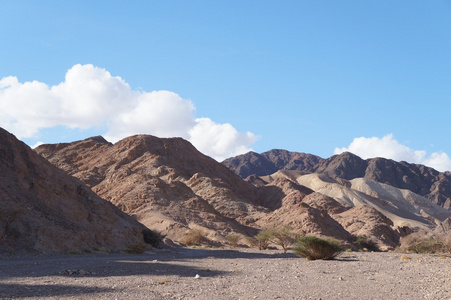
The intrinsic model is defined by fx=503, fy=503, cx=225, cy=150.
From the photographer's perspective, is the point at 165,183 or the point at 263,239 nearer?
the point at 263,239

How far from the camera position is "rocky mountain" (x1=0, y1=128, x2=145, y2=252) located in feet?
99.1

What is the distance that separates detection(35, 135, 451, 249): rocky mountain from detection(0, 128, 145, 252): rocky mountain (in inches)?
679

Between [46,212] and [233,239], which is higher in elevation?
[46,212]

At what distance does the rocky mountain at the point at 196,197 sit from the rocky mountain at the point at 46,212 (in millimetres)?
17241

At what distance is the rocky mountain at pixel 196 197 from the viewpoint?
67.7 metres

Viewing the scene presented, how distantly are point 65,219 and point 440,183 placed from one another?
187887 millimetres

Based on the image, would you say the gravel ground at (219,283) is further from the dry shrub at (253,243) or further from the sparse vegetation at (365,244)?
the sparse vegetation at (365,244)

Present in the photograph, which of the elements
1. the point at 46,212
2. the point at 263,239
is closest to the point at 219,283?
the point at 46,212

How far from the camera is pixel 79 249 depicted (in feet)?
106

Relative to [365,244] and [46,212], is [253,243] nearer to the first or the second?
[365,244]

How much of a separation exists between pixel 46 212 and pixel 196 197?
4110 cm

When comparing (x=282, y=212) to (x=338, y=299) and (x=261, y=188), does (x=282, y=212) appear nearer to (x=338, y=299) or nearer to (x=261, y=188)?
(x=261, y=188)

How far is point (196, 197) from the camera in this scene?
76250mm

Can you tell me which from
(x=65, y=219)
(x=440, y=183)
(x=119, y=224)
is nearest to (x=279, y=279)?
(x=65, y=219)
